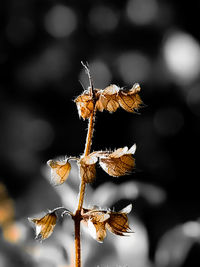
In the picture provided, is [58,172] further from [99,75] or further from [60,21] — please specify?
[60,21]

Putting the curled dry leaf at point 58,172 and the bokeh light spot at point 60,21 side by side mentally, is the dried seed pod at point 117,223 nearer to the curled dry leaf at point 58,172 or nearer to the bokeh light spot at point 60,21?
the curled dry leaf at point 58,172

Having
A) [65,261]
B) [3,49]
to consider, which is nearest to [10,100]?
[3,49]

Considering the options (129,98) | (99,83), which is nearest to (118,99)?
(129,98)

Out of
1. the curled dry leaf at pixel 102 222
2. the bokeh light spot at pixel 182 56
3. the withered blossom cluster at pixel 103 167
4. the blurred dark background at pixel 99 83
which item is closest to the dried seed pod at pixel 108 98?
the withered blossom cluster at pixel 103 167

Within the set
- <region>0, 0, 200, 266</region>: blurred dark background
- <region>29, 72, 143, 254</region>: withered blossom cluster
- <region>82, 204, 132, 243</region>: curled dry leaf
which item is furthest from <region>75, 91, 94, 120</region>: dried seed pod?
A: <region>0, 0, 200, 266</region>: blurred dark background

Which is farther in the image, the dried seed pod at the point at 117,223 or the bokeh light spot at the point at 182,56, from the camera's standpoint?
the bokeh light spot at the point at 182,56
